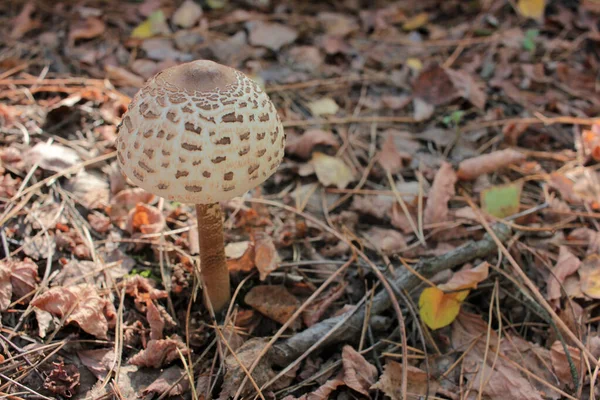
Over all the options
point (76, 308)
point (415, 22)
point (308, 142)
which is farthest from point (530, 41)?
point (76, 308)

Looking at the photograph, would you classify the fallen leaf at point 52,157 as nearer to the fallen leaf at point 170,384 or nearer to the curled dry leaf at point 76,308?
the curled dry leaf at point 76,308

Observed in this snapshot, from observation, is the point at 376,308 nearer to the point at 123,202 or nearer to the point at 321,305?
the point at 321,305

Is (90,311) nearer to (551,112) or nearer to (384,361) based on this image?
(384,361)

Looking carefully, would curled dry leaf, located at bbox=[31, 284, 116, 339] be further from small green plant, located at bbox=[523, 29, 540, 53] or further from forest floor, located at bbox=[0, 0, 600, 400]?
small green plant, located at bbox=[523, 29, 540, 53]

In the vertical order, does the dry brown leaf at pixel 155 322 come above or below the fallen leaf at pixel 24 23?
below

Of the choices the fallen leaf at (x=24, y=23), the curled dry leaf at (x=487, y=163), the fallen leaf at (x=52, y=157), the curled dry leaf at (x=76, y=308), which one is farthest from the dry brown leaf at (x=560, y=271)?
the fallen leaf at (x=24, y=23)

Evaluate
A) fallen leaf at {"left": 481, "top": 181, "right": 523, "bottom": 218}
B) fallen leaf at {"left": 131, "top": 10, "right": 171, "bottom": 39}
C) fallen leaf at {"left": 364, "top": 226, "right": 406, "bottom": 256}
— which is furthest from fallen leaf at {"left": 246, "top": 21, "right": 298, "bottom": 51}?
fallen leaf at {"left": 481, "top": 181, "right": 523, "bottom": 218}
